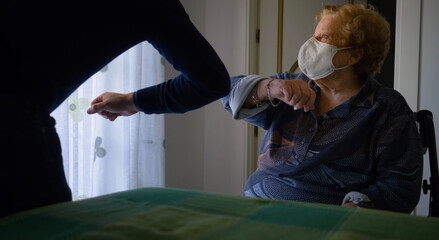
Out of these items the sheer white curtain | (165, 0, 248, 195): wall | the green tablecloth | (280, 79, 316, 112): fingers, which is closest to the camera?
the green tablecloth

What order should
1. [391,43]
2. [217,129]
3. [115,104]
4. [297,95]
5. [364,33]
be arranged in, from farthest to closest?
[217,129] → [391,43] → [364,33] → [297,95] → [115,104]

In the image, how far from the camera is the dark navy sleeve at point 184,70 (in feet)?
1.76

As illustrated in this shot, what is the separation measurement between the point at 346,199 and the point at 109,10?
892 mm

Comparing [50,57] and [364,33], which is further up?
[364,33]

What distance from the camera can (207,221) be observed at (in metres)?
0.40

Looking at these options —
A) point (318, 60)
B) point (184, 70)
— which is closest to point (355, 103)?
point (318, 60)

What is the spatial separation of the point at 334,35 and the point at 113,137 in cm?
130

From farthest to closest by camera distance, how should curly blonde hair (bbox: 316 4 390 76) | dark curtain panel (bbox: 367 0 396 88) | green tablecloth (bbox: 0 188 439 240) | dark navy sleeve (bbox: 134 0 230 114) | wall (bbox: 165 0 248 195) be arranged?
wall (bbox: 165 0 248 195)
dark curtain panel (bbox: 367 0 396 88)
curly blonde hair (bbox: 316 4 390 76)
dark navy sleeve (bbox: 134 0 230 114)
green tablecloth (bbox: 0 188 439 240)

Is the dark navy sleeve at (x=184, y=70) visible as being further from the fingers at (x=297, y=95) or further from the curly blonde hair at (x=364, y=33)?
the curly blonde hair at (x=364, y=33)

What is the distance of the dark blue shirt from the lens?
1.09m

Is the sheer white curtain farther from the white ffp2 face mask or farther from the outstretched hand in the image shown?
the white ffp2 face mask

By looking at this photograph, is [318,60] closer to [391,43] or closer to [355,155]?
[355,155]

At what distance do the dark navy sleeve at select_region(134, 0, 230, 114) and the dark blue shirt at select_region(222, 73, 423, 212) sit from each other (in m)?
0.62

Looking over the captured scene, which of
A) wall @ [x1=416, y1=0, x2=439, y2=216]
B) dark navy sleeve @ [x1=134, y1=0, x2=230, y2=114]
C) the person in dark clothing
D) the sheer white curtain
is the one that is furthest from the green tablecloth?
wall @ [x1=416, y1=0, x2=439, y2=216]
